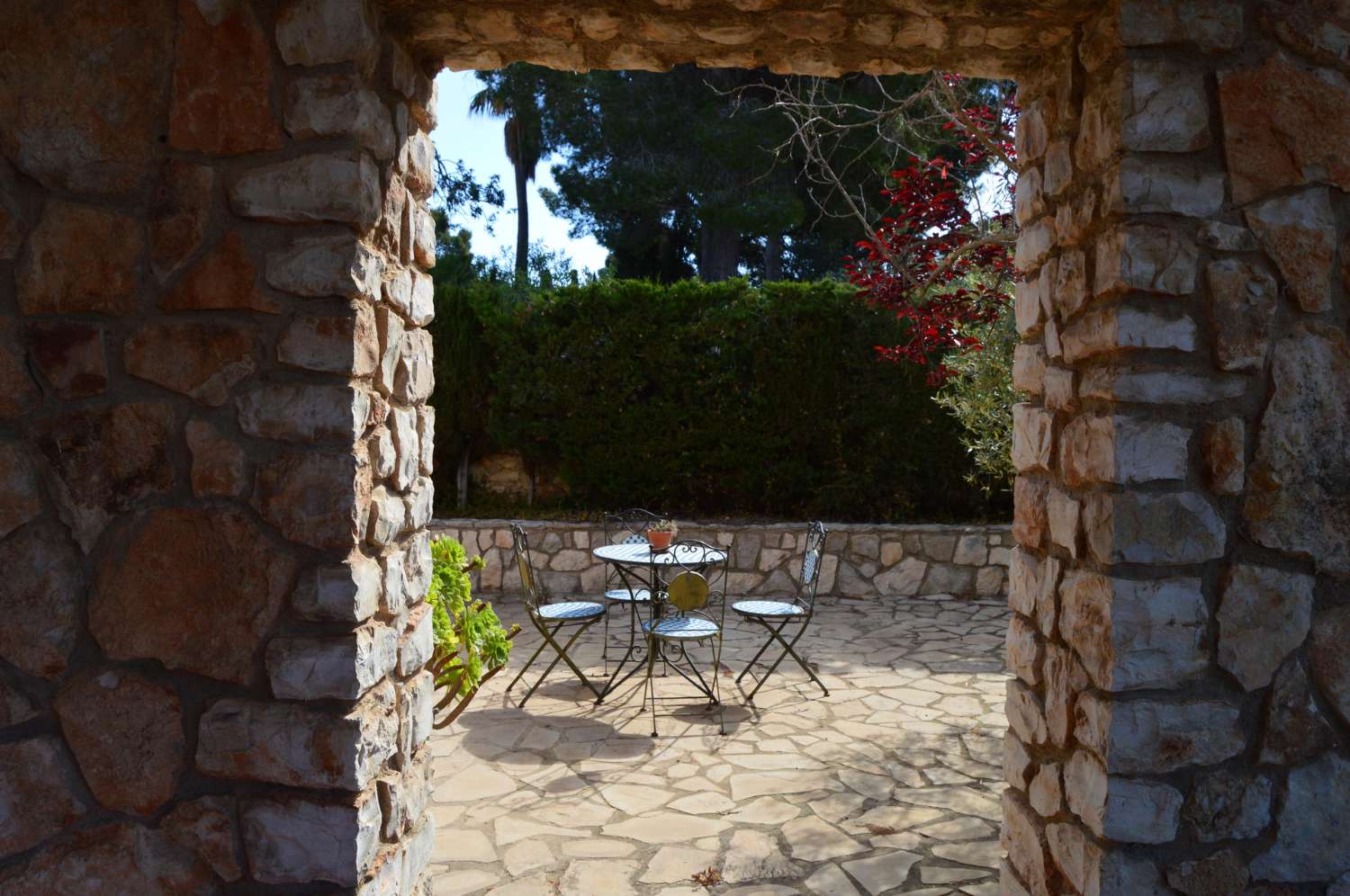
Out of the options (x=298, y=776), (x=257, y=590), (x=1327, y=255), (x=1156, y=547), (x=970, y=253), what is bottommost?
(x=298, y=776)

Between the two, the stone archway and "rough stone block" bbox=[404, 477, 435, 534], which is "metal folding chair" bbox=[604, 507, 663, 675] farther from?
the stone archway

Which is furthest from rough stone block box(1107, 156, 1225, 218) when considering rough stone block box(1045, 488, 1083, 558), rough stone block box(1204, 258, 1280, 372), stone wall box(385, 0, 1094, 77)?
rough stone block box(1045, 488, 1083, 558)

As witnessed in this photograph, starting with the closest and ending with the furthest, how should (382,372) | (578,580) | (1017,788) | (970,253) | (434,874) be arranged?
(382,372) → (1017,788) → (434,874) → (970,253) → (578,580)

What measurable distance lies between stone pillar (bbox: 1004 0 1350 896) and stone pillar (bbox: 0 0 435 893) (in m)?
1.54

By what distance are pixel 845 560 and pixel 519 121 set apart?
29.5ft

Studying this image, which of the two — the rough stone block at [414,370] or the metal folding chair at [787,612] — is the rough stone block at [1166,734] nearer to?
the rough stone block at [414,370]

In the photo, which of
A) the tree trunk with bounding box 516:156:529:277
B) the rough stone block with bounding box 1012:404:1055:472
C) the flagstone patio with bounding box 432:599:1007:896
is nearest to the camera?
the rough stone block with bounding box 1012:404:1055:472

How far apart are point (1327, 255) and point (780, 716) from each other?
3303 millimetres

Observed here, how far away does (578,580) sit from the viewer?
7523 mm

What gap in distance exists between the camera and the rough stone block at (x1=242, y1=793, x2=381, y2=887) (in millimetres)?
1964

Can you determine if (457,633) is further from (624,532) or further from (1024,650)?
(624,532)

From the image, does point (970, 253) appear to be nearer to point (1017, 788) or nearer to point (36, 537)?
point (1017, 788)

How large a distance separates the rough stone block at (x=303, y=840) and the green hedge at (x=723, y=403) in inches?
248

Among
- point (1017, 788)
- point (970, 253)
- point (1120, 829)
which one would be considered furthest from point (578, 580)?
point (1120, 829)
